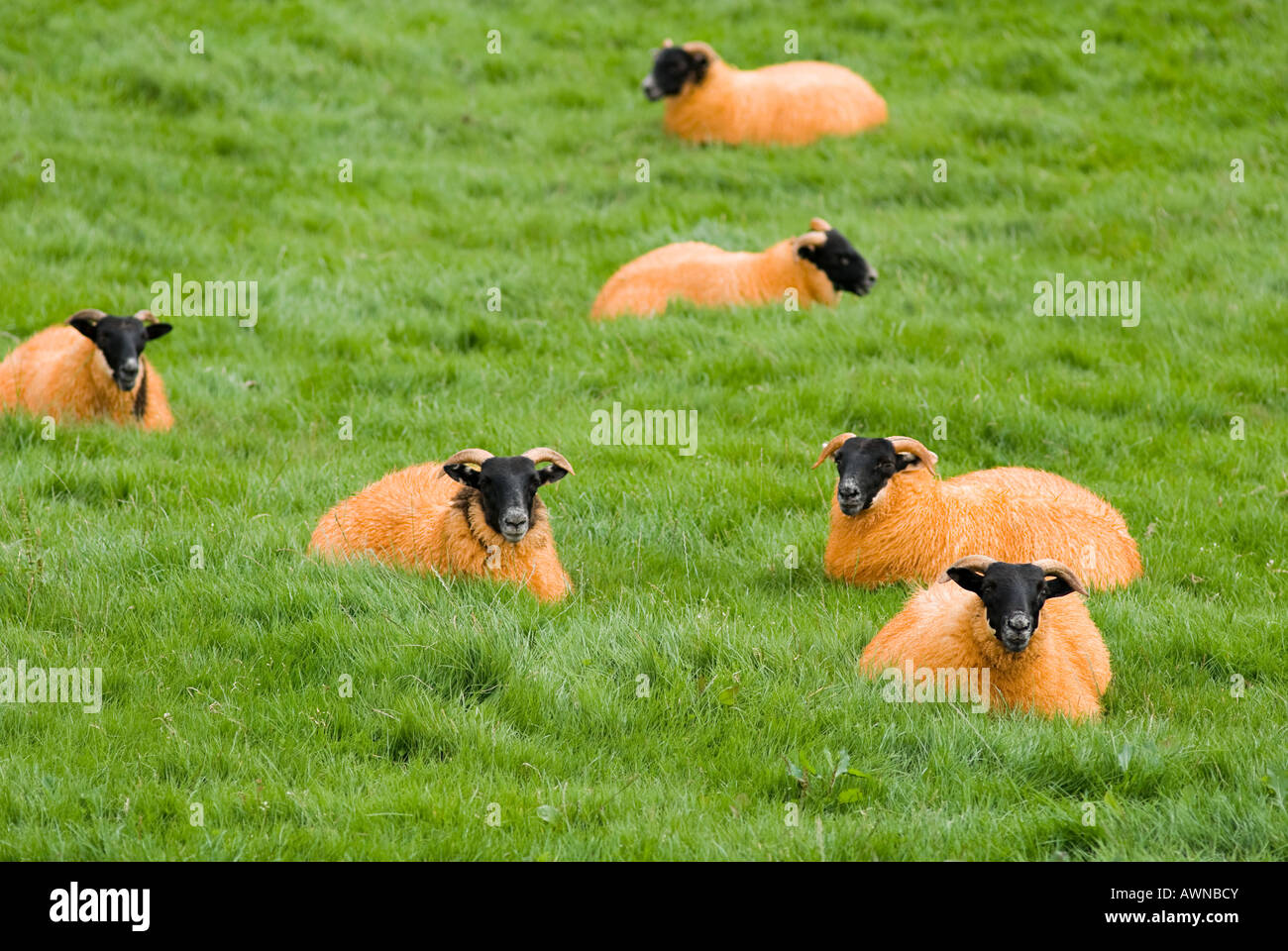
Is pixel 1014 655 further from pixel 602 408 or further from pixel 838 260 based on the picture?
pixel 838 260

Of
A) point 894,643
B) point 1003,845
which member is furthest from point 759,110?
point 1003,845

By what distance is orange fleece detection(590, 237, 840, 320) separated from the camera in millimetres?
12805

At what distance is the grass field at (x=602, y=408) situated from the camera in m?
5.59

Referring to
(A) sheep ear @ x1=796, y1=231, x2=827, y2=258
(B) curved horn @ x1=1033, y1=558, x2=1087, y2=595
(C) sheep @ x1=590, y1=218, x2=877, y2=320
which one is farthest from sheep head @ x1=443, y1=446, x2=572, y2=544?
(A) sheep ear @ x1=796, y1=231, x2=827, y2=258

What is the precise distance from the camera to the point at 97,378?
413 inches

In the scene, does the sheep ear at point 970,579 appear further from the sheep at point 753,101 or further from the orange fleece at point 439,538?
the sheep at point 753,101

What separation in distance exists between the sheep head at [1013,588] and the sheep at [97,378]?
6.70 meters

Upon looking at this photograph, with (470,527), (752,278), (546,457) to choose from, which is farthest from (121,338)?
(752,278)

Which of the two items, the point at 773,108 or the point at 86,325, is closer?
the point at 86,325

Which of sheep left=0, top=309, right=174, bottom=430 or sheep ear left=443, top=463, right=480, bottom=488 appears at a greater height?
sheep left=0, top=309, right=174, bottom=430

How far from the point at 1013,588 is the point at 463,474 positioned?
10.9 feet

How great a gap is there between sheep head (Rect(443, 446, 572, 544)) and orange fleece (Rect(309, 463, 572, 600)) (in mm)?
102

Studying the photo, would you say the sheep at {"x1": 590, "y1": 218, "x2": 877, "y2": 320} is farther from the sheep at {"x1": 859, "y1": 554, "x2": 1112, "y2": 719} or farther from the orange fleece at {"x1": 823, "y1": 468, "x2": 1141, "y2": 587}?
the sheep at {"x1": 859, "y1": 554, "x2": 1112, "y2": 719}

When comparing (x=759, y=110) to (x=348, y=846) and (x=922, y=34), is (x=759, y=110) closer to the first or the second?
(x=922, y=34)
